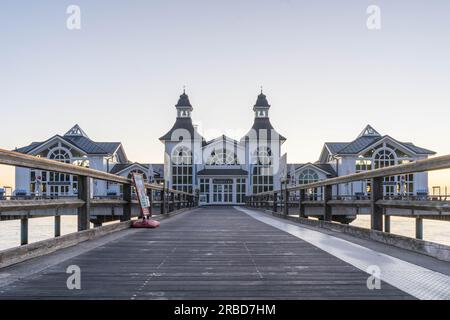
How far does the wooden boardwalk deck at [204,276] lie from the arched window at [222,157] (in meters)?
57.3

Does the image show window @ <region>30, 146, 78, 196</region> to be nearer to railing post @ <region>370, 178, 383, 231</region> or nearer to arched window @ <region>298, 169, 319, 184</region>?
arched window @ <region>298, 169, 319, 184</region>

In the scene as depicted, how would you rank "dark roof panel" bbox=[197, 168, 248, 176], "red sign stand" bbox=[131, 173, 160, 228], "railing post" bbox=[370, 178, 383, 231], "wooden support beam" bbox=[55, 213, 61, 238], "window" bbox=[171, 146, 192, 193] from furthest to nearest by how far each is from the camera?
1. "window" bbox=[171, 146, 192, 193]
2. "dark roof panel" bbox=[197, 168, 248, 176]
3. "red sign stand" bbox=[131, 173, 160, 228]
4. "railing post" bbox=[370, 178, 383, 231]
5. "wooden support beam" bbox=[55, 213, 61, 238]

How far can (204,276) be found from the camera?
4.02 m

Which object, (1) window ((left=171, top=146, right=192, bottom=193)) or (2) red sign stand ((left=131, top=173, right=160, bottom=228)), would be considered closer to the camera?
(2) red sign stand ((left=131, top=173, right=160, bottom=228))

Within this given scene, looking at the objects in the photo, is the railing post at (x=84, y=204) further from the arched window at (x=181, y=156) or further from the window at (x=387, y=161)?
the arched window at (x=181, y=156)

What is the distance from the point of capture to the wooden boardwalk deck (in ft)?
10.9

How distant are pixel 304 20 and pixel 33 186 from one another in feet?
158

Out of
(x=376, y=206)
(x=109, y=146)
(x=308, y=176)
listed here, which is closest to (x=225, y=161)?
(x=308, y=176)

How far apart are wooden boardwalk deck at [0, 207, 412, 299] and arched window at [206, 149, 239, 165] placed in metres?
A: 57.3

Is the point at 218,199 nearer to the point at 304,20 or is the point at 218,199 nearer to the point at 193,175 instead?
the point at 193,175

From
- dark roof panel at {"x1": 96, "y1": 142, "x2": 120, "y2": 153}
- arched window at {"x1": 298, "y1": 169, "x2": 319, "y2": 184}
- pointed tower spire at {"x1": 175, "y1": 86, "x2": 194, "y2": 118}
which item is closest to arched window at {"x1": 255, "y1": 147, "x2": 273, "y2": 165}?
arched window at {"x1": 298, "y1": 169, "x2": 319, "y2": 184}

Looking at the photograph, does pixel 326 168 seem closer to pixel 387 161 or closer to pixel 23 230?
pixel 387 161

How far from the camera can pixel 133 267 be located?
4527mm

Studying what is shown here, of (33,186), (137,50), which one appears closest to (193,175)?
(33,186)
